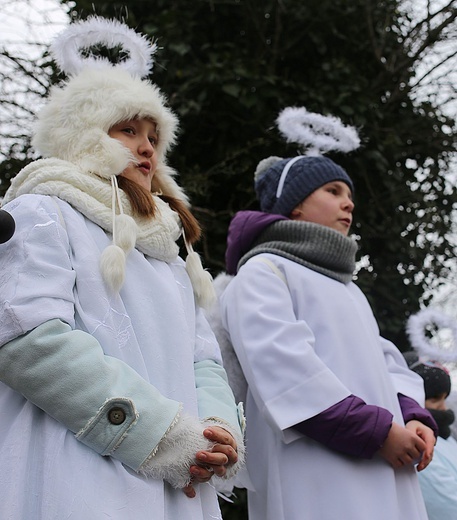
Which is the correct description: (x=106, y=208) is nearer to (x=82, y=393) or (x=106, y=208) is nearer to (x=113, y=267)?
(x=113, y=267)

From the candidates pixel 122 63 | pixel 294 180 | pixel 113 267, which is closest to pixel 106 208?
pixel 113 267

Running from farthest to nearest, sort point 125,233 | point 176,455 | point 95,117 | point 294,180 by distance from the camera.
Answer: point 294,180 → point 95,117 → point 125,233 → point 176,455

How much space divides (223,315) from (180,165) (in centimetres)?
192

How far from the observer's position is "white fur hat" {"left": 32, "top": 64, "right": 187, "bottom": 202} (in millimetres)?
1989

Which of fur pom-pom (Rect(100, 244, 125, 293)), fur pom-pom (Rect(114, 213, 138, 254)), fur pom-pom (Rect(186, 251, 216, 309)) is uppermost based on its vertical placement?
fur pom-pom (Rect(114, 213, 138, 254))

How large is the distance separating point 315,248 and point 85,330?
126 cm

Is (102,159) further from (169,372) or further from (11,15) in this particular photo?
(11,15)

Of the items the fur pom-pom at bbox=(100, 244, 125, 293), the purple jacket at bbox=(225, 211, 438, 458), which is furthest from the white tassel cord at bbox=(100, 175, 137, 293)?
the purple jacket at bbox=(225, 211, 438, 458)

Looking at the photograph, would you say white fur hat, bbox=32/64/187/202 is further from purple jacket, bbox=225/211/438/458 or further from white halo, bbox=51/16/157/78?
purple jacket, bbox=225/211/438/458

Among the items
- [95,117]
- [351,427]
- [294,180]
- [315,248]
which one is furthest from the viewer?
[294,180]

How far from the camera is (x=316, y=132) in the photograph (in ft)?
11.3

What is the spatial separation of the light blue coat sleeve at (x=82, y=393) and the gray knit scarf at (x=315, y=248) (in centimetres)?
129

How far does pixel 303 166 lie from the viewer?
3.06 meters

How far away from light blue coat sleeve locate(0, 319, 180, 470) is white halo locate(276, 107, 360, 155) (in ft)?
6.68
